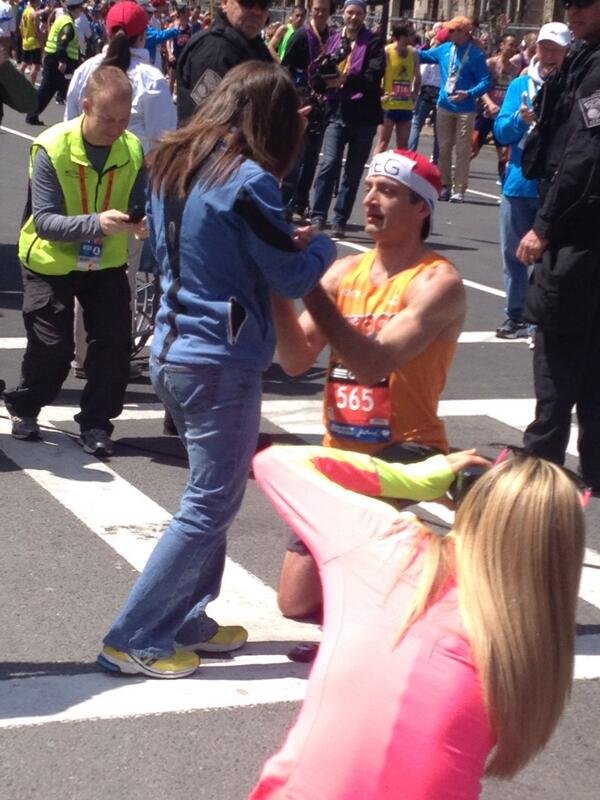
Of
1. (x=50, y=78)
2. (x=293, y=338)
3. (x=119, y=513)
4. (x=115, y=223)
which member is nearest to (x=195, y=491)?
(x=293, y=338)

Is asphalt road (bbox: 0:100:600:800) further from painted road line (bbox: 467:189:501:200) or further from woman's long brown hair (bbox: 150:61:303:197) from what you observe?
painted road line (bbox: 467:189:501:200)

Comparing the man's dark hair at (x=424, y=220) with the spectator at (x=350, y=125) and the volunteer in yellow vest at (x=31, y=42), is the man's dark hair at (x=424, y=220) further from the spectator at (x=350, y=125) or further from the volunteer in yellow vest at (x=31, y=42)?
the volunteer in yellow vest at (x=31, y=42)

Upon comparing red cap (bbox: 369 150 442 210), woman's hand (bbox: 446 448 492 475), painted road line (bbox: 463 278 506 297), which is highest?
red cap (bbox: 369 150 442 210)

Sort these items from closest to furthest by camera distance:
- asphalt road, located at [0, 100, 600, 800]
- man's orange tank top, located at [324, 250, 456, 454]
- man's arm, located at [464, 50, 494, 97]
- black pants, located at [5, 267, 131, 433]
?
asphalt road, located at [0, 100, 600, 800], man's orange tank top, located at [324, 250, 456, 454], black pants, located at [5, 267, 131, 433], man's arm, located at [464, 50, 494, 97]

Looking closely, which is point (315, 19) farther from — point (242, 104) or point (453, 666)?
Answer: point (453, 666)

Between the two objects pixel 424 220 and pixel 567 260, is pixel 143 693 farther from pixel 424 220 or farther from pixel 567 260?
pixel 567 260

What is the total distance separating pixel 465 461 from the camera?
3223 mm

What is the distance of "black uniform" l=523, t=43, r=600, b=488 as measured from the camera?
640 cm

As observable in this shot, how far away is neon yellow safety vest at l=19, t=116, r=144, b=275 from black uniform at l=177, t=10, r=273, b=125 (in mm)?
1350

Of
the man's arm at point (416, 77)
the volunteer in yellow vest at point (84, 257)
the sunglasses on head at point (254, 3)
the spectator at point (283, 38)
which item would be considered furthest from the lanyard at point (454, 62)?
the volunteer in yellow vest at point (84, 257)

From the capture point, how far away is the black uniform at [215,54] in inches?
331

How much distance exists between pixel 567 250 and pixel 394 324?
7.29 ft

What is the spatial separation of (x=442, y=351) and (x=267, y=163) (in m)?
0.92

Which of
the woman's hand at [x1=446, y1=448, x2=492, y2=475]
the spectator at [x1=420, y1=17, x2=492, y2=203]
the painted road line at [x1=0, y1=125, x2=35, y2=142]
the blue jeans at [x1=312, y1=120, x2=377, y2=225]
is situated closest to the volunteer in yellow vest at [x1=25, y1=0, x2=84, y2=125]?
the painted road line at [x1=0, y1=125, x2=35, y2=142]
